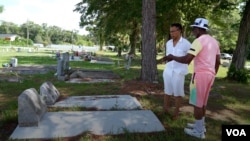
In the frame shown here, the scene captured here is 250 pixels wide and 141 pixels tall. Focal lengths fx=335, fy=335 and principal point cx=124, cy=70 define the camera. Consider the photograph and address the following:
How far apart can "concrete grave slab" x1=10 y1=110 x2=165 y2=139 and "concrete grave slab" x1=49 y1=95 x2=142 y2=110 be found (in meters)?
0.57

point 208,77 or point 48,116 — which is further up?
point 208,77

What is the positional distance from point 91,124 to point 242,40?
1211cm

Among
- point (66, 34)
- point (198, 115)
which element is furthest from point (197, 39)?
point (66, 34)

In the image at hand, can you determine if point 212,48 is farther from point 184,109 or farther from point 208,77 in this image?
point 184,109

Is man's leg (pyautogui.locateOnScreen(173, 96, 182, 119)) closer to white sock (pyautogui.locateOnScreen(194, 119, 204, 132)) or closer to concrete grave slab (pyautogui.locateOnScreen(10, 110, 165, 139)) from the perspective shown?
concrete grave slab (pyautogui.locateOnScreen(10, 110, 165, 139))

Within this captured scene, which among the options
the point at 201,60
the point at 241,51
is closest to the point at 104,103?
the point at 201,60

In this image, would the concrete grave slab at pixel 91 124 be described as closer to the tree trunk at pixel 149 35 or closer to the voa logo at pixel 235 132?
the voa logo at pixel 235 132

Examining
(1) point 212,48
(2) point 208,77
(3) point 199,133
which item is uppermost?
(1) point 212,48

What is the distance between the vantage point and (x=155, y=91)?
968 cm

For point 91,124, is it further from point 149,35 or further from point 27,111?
point 149,35

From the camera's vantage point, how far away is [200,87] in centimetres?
525

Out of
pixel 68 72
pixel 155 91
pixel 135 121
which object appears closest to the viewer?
pixel 135 121

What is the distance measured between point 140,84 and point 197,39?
5.24 m

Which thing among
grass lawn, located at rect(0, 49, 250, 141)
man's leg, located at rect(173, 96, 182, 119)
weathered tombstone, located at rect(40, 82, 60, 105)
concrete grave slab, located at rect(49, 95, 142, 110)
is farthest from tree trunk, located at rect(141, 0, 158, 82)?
man's leg, located at rect(173, 96, 182, 119)
